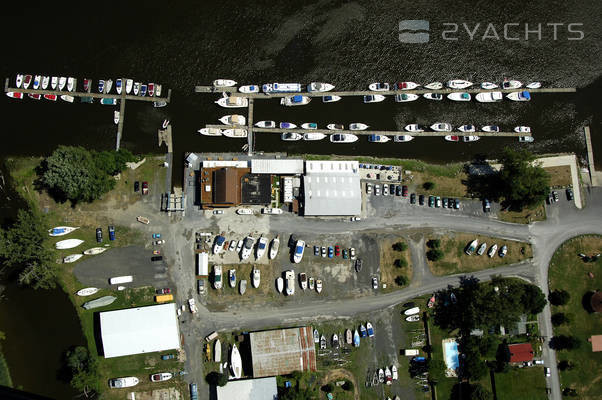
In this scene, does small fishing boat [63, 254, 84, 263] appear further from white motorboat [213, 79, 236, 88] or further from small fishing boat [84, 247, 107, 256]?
white motorboat [213, 79, 236, 88]

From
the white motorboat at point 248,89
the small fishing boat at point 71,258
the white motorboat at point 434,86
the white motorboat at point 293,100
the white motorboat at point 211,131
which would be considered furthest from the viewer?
the white motorboat at point 434,86

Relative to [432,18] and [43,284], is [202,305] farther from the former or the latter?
[432,18]

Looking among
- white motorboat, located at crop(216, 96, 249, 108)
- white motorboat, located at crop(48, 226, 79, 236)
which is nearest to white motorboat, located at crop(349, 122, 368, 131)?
white motorboat, located at crop(216, 96, 249, 108)

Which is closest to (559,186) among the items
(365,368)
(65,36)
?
(365,368)

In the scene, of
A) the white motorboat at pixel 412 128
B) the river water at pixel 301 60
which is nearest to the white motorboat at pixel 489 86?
the river water at pixel 301 60

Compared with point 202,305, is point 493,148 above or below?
above

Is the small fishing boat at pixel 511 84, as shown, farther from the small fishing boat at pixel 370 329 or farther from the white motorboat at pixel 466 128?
the small fishing boat at pixel 370 329
